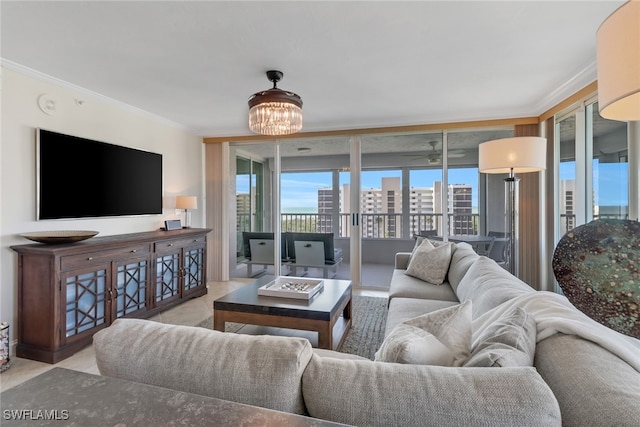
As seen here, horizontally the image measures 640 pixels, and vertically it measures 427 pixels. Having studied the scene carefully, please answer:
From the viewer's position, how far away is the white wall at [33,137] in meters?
2.40

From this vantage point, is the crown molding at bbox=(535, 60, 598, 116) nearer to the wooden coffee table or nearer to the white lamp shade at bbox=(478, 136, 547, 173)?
the white lamp shade at bbox=(478, 136, 547, 173)

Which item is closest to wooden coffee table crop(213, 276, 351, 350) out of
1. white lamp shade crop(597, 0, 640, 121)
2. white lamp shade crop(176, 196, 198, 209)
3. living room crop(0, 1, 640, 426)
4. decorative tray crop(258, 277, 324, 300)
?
decorative tray crop(258, 277, 324, 300)

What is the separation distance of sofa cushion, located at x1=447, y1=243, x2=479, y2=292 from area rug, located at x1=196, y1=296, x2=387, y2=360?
788 mm

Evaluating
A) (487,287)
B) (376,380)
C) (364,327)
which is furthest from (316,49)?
(364,327)

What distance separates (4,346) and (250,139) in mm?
3505

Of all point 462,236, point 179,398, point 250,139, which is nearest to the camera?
point 179,398

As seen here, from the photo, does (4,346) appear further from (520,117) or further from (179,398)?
(520,117)

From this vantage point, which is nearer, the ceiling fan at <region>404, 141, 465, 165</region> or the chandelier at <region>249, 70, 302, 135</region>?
the chandelier at <region>249, 70, 302, 135</region>

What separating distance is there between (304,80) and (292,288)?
6.17 feet

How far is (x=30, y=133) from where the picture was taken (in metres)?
2.55

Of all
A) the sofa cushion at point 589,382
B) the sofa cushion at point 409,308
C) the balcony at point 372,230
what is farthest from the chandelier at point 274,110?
the balcony at point 372,230

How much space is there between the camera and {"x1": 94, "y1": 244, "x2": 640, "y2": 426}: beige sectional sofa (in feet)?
2.21

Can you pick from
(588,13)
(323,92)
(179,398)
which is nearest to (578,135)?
(588,13)

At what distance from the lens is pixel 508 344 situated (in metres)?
0.94
